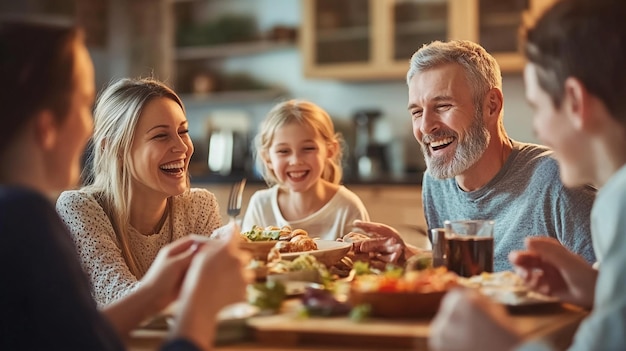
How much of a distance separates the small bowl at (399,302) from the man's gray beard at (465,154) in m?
1.07

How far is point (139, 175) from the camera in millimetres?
2408

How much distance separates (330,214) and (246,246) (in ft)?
3.76

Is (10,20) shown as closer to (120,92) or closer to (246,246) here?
(246,246)

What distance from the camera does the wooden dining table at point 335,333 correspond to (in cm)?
136

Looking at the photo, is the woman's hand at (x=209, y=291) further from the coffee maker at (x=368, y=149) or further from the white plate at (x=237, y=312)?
the coffee maker at (x=368, y=149)

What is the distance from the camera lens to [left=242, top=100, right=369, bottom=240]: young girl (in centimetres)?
321

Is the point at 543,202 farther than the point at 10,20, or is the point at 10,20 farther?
the point at 543,202

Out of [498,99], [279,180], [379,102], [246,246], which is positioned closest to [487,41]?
[379,102]

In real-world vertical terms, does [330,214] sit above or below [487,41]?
below

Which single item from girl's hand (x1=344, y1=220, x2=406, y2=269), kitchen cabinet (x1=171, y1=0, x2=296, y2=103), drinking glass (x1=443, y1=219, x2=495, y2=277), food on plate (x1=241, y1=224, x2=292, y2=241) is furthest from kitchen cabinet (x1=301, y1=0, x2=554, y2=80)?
drinking glass (x1=443, y1=219, x2=495, y2=277)

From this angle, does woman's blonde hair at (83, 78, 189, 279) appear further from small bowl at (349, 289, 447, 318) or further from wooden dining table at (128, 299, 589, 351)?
small bowl at (349, 289, 447, 318)

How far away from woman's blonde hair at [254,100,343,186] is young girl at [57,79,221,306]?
0.87 metres

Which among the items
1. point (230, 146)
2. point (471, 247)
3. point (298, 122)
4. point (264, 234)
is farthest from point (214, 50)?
point (471, 247)

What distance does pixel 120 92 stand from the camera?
247 cm
